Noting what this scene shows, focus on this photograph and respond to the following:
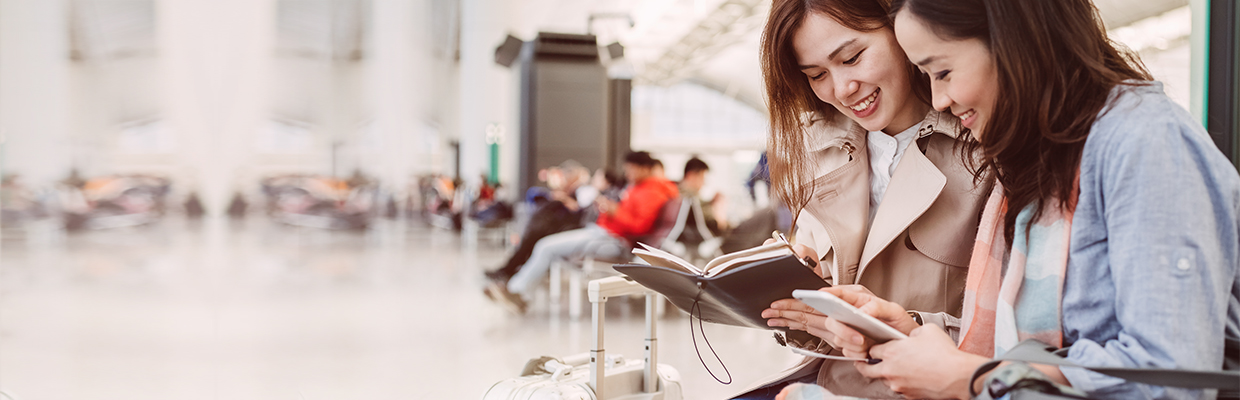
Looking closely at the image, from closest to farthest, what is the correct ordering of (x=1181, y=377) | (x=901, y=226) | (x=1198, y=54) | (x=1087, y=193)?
(x=1181, y=377) < (x=1087, y=193) < (x=901, y=226) < (x=1198, y=54)

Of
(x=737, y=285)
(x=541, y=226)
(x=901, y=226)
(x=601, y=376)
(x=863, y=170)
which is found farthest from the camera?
(x=541, y=226)

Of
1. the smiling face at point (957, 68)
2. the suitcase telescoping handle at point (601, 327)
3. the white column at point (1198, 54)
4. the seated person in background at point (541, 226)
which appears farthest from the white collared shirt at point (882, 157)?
the seated person in background at point (541, 226)

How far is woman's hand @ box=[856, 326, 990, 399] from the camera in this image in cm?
85

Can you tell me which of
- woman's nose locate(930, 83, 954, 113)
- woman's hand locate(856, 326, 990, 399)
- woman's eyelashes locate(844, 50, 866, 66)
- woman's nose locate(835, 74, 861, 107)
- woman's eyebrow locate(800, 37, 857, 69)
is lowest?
woman's hand locate(856, 326, 990, 399)

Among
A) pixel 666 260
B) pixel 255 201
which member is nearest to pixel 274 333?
pixel 255 201

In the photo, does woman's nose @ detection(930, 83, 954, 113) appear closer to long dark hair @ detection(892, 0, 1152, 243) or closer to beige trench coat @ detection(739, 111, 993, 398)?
long dark hair @ detection(892, 0, 1152, 243)

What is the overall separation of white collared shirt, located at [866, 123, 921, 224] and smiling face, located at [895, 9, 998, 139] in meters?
0.33

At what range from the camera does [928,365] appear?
0.87 meters

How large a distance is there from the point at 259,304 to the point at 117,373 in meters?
1.92

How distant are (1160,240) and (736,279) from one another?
52 centimetres

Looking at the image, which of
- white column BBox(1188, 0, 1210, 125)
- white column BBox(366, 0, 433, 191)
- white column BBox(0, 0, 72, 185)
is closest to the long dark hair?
white column BBox(1188, 0, 1210, 125)

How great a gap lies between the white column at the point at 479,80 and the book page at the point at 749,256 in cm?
1237

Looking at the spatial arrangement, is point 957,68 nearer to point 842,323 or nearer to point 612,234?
point 842,323

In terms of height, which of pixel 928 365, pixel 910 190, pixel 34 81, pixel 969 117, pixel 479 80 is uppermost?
pixel 479 80
